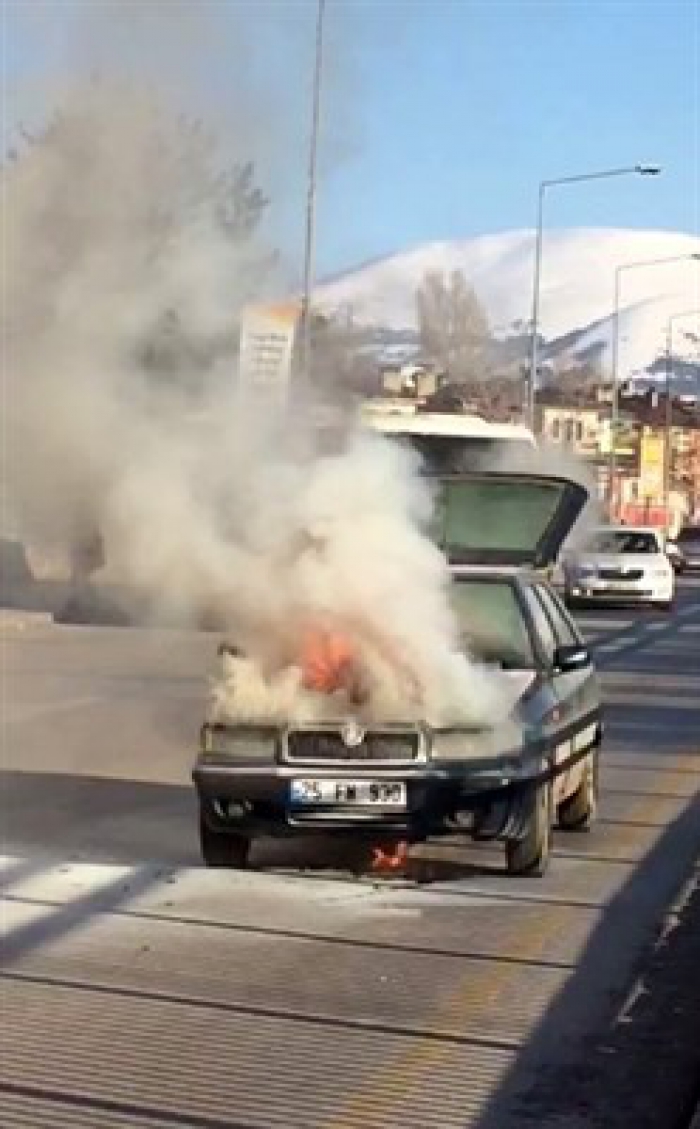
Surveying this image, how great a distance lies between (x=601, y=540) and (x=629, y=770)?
24.9 m

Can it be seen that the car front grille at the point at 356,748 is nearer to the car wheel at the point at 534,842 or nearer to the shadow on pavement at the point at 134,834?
the shadow on pavement at the point at 134,834

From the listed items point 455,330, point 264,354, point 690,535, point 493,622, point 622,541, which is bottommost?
point 690,535

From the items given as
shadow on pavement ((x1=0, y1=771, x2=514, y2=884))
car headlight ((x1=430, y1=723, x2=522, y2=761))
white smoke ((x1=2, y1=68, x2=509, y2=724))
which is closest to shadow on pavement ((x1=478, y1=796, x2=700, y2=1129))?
car headlight ((x1=430, y1=723, x2=522, y2=761))

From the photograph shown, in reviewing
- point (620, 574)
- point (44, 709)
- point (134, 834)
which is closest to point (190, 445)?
point (134, 834)

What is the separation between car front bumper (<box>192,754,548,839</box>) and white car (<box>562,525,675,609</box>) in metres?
28.2

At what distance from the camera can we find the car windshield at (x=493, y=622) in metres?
10.6

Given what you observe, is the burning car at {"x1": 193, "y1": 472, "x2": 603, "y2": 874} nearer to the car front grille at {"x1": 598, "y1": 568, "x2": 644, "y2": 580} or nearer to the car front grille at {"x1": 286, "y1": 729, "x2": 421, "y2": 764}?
the car front grille at {"x1": 286, "y1": 729, "x2": 421, "y2": 764}

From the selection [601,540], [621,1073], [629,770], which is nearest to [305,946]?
[621,1073]

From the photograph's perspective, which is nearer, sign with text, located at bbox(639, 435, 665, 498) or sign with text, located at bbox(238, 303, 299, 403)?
sign with text, located at bbox(238, 303, 299, 403)

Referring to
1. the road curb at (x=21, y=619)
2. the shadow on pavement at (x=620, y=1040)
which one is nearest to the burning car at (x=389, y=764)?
the shadow on pavement at (x=620, y=1040)

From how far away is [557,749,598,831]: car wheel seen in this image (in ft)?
37.9

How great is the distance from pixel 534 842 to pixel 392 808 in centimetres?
77

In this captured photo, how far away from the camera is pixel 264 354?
1170cm

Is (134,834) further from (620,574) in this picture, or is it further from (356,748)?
(620,574)
